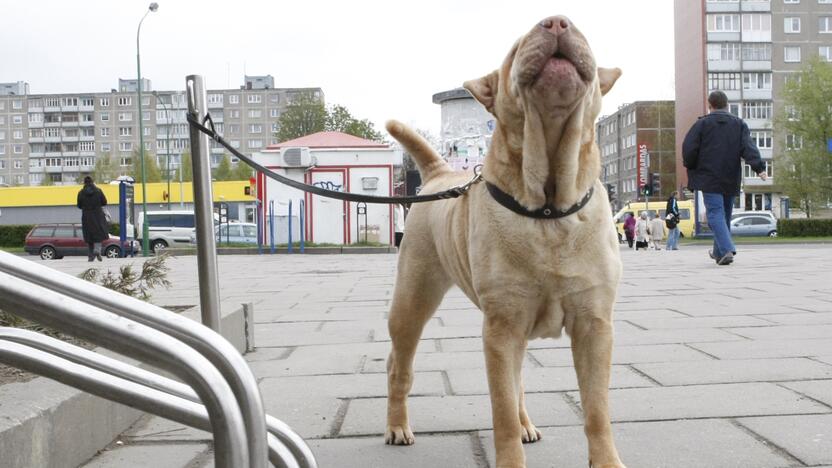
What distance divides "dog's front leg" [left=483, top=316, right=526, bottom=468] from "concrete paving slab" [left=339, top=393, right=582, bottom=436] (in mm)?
716

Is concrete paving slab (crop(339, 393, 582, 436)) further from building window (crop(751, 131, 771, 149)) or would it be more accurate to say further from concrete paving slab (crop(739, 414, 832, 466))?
building window (crop(751, 131, 771, 149))

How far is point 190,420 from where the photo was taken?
145 centimetres

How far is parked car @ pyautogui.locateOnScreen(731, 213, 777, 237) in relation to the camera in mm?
39812

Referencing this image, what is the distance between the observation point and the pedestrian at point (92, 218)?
19134mm

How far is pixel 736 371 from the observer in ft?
13.5

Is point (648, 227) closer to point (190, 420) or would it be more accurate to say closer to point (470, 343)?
point (470, 343)

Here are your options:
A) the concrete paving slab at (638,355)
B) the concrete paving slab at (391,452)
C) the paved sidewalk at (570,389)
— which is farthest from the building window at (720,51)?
the concrete paving slab at (391,452)

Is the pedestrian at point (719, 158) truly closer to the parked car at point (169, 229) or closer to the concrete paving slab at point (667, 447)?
the concrete paving slab at point (667, 447)

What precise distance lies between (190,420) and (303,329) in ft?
16.1

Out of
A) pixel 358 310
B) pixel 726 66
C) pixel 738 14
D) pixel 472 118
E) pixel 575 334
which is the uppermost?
pixel 738 14

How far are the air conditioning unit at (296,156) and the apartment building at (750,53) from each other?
181 ft

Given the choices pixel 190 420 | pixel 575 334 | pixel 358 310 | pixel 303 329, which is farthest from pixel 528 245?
pixel 358 310

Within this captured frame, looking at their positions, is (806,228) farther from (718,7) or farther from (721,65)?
(718,7)

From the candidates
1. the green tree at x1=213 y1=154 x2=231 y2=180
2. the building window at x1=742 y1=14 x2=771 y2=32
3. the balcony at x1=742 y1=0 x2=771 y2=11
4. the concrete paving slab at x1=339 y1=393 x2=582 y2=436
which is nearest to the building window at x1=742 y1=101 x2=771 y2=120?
the building window at x1=742 y1=14 x2=771 y2=32
